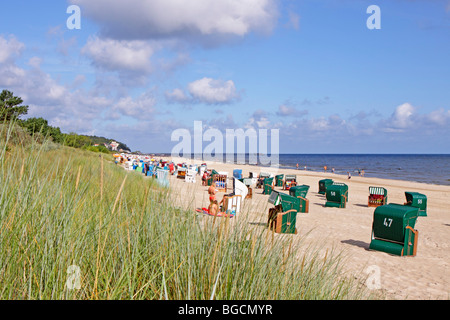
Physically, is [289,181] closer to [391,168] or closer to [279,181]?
[279,181]

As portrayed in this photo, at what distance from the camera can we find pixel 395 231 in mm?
7449

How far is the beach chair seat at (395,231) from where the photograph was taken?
23.8 ft

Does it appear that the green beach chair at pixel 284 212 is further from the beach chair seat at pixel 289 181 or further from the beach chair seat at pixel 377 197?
the beach chair seat at pixel 289 181

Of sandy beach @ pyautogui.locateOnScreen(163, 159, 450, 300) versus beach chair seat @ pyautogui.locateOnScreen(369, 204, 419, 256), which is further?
beach chair seat @ pyautogui.locateOnScreen(369, 204, 419, 256)

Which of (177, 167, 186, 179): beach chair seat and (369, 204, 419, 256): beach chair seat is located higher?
(177, 167, 186, 179): beach chair seat

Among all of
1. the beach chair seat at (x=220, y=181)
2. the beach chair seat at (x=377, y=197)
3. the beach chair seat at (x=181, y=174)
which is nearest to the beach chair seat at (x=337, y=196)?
the beach chair seat at (x=377, y=197)

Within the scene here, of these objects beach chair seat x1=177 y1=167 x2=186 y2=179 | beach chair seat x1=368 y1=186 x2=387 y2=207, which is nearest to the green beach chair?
beach chair seat x1=368 y1=186 x2=387 y2=207

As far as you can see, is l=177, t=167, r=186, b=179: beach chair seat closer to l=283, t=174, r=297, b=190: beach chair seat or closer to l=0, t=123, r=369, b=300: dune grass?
l=283, t=174, r=297, b=190: beach chair seat

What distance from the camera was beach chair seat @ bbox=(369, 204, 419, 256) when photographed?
7.25 m

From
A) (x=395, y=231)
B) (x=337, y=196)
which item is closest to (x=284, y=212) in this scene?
(x=395, y=231)

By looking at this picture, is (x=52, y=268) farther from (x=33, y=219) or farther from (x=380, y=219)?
(x=380, y=219)
